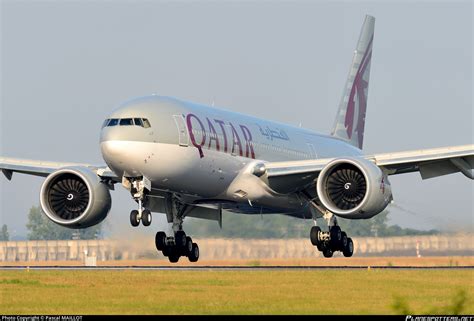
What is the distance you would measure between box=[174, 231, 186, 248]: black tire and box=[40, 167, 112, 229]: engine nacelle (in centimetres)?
311

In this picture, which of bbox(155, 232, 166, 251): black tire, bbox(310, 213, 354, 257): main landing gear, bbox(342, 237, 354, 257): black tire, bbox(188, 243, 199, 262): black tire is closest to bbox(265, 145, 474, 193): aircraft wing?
bbox(310, 213, 354, 257): main landing gear

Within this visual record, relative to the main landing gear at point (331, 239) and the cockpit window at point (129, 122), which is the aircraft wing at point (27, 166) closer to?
the cockpit window at point (129, 122)

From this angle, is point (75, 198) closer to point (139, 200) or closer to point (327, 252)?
point (139, 200)

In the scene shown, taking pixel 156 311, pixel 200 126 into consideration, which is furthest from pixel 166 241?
pixel 156 311

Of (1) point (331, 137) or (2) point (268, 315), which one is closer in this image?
(2) point (268, 315)

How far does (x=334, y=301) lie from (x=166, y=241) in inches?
650

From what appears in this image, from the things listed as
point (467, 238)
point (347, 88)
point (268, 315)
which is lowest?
point (268, 315)

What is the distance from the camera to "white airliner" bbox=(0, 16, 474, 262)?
33750mm

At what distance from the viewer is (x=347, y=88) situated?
51688mm

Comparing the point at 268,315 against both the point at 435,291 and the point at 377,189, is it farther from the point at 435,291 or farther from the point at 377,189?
the point at 377,189

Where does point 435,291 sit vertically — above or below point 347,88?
below

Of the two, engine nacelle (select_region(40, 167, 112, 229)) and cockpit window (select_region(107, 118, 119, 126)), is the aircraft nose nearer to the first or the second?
cockpit window (select_region(107, 118, 119, 126))

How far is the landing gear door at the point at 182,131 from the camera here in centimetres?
3431

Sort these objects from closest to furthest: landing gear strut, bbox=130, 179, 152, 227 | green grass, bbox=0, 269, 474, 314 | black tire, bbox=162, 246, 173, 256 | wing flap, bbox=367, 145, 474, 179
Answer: green grass, bbox=0, 269, 474, 314 → landing gear strut, bbox=130, 179, 152, 227 → wing flap, bbox=367, 145, 474, 179 → black tire, bbox=162, 246, 173, 256
